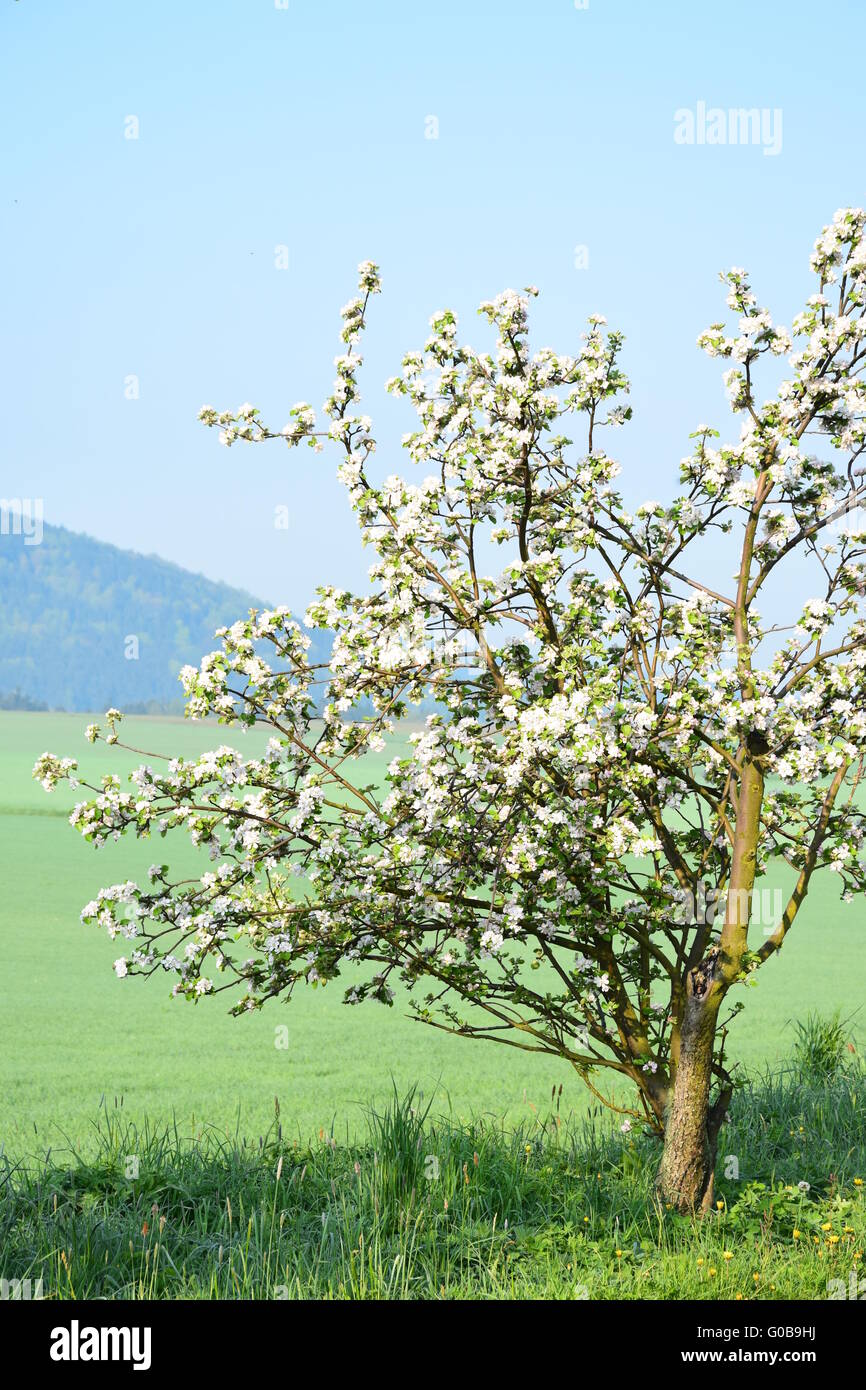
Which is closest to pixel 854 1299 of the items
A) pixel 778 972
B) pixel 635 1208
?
pixel 635 1208

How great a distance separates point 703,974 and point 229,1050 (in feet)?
22.9

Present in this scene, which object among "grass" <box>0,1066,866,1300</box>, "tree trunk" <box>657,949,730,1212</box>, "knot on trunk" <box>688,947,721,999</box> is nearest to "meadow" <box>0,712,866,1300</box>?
"grass" <box>0,1066,866,1300</box>

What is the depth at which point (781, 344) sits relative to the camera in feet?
21.4

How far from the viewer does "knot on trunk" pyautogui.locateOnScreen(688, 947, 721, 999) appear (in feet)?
22.0

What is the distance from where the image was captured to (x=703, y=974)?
6773 mm

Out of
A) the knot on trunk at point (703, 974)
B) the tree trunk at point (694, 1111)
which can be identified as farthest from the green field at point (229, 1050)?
the knot on trunk at point (703, 974)

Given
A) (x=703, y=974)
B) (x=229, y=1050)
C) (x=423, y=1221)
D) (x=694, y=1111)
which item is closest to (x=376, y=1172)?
(x=423, y=1221)

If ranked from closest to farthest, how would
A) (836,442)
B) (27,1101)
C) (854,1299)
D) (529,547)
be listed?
(854,1299)
(836,442)
(529,547)
(27,1101)

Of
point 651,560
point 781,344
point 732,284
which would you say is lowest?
point 651,560

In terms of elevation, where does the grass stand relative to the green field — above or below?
above

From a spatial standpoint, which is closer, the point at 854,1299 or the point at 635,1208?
the point at 854,1299

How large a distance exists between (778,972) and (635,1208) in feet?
36.9

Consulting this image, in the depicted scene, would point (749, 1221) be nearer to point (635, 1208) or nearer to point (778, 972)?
point (635, 1208)

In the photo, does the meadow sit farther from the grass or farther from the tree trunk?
the tree trunk
